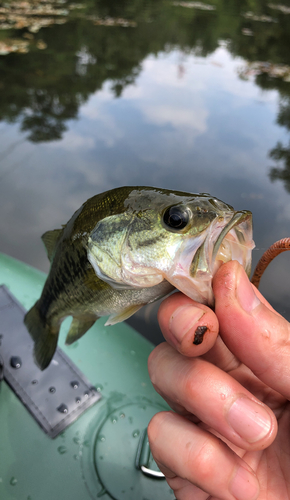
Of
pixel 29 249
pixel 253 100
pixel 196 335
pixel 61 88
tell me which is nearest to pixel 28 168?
pixel 29 249

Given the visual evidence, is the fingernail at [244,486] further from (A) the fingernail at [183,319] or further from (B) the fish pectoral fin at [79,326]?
(B) the fish pectoral fin at [79,326]

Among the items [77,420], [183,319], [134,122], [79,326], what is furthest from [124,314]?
[134,122]

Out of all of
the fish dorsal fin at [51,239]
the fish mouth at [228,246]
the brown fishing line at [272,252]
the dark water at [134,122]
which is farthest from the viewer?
the dark water at [134,122]

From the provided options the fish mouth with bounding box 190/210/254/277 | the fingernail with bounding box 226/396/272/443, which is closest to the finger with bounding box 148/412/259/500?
the fingernail with bounding box 226/396/272/443

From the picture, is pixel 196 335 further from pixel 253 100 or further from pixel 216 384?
pixel 253 100

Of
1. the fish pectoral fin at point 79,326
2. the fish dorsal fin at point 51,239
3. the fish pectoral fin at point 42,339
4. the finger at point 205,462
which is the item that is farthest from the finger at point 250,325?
the fish pectoral fin at point 42,339

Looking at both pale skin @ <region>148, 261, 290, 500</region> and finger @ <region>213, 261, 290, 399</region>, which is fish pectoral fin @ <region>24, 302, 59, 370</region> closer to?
pale skin @ <region>148, 261, 290, 500</region>
